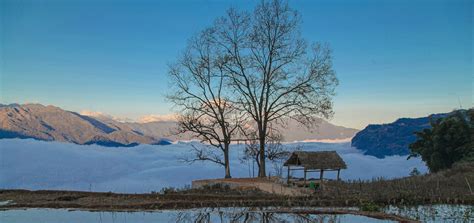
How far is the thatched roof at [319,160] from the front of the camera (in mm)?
25984

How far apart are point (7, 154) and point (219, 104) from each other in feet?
246

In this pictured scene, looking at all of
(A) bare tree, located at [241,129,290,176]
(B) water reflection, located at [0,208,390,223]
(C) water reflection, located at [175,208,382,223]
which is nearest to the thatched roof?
(A) bare tree, located at [241,129,290,176]

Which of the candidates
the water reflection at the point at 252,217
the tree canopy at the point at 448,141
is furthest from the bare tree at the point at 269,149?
the water reflection at the point at 252,217

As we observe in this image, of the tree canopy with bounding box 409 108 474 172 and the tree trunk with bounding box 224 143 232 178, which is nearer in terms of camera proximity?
the tree trunk with bounding box 224 143 232 178

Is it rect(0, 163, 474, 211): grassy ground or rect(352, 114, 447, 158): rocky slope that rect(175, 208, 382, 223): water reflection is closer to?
rect(0, 163, 474, 211): grassy ground

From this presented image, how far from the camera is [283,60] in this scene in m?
31.6

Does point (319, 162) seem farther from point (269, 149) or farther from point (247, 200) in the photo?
point (247, 200)

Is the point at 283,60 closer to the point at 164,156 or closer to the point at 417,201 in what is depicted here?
the point at 417,201

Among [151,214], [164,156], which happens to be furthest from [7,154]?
[151,214]

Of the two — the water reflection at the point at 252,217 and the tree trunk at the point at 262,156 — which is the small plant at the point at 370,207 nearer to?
the water reflection at the point at 252,217

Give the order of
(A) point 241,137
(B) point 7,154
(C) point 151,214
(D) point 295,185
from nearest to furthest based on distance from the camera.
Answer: (C) point 151,214 → (D) point 295,185 → (A) point 241,137 → (B) point 7,154

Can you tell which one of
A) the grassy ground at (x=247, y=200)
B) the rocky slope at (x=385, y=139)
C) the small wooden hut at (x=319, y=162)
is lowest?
the grassy ground at (x=247, y=200)

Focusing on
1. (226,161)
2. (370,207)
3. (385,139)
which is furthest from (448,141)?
(385,139)

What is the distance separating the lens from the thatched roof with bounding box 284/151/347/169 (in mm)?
25984
